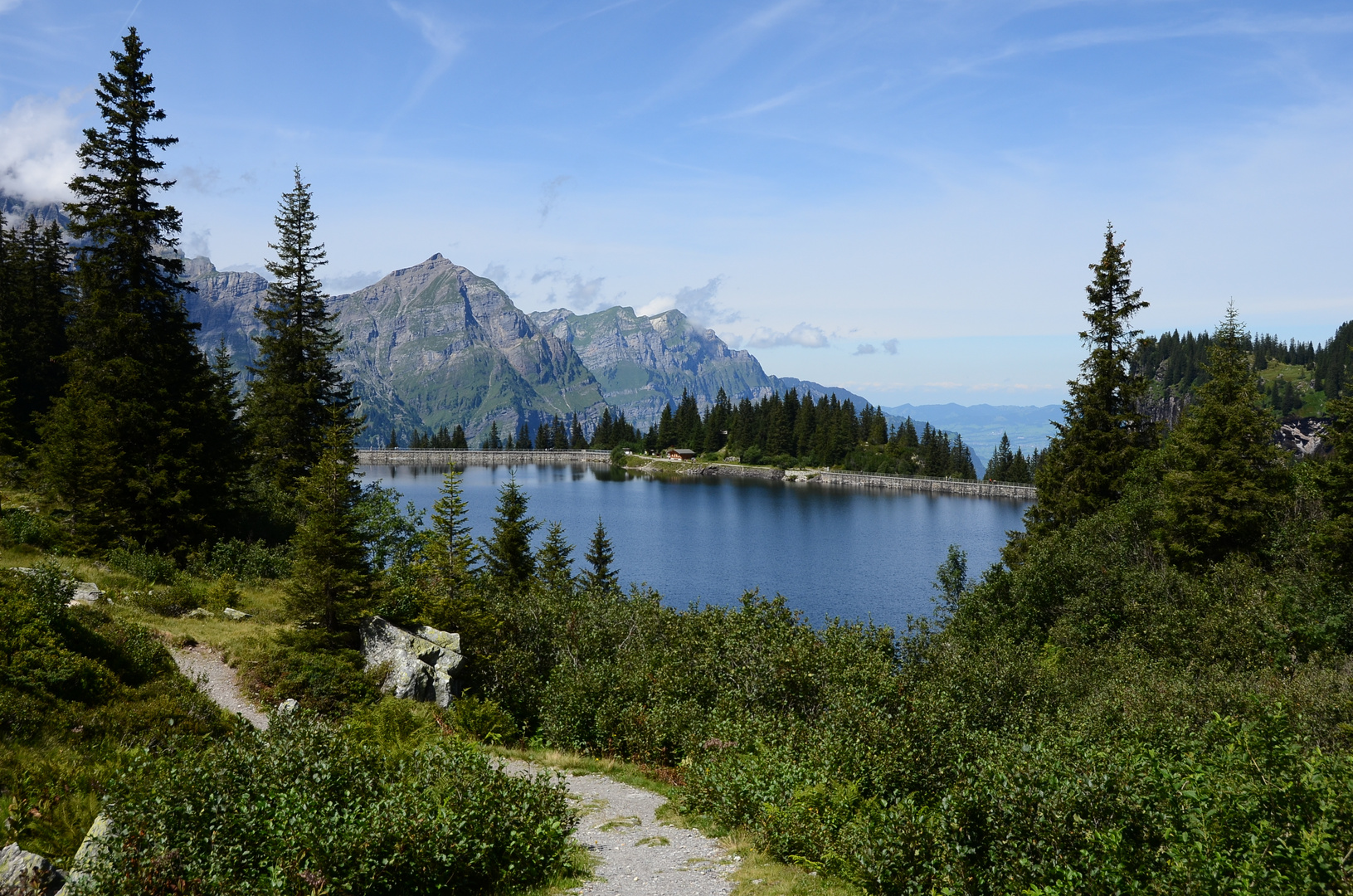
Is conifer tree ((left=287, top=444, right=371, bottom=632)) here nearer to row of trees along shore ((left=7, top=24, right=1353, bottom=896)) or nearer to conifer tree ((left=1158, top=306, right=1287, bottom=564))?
row of trees along shore ((left=7, top=24, right=1353, bottom=896))

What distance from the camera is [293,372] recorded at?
37.8 meters

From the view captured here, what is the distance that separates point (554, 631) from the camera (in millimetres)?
27625

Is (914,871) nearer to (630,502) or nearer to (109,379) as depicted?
(109,379)

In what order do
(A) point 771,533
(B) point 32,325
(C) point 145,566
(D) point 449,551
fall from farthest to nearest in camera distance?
(A) point 771,533 < (B) point 32,325 < (D) point 449,551 < (C) point 145,566

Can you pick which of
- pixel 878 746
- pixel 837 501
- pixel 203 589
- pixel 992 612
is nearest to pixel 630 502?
pixel 837 501

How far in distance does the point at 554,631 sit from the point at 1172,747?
1956cm

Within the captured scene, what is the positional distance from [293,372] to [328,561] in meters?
19.5

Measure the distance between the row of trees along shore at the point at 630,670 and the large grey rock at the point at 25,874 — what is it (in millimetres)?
904

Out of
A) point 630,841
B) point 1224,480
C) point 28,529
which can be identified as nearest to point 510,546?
point 28,529

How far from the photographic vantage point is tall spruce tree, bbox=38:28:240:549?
2923cm

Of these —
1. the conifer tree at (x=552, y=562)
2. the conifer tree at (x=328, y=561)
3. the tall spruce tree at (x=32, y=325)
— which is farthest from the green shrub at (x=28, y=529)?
the tall spruce tree at (x=32, y=325)

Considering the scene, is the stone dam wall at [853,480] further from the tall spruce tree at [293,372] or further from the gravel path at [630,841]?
the gravel path at [630,841]

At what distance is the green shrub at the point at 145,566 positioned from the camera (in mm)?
26422

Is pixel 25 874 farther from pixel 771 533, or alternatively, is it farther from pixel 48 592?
pixel 771 533
